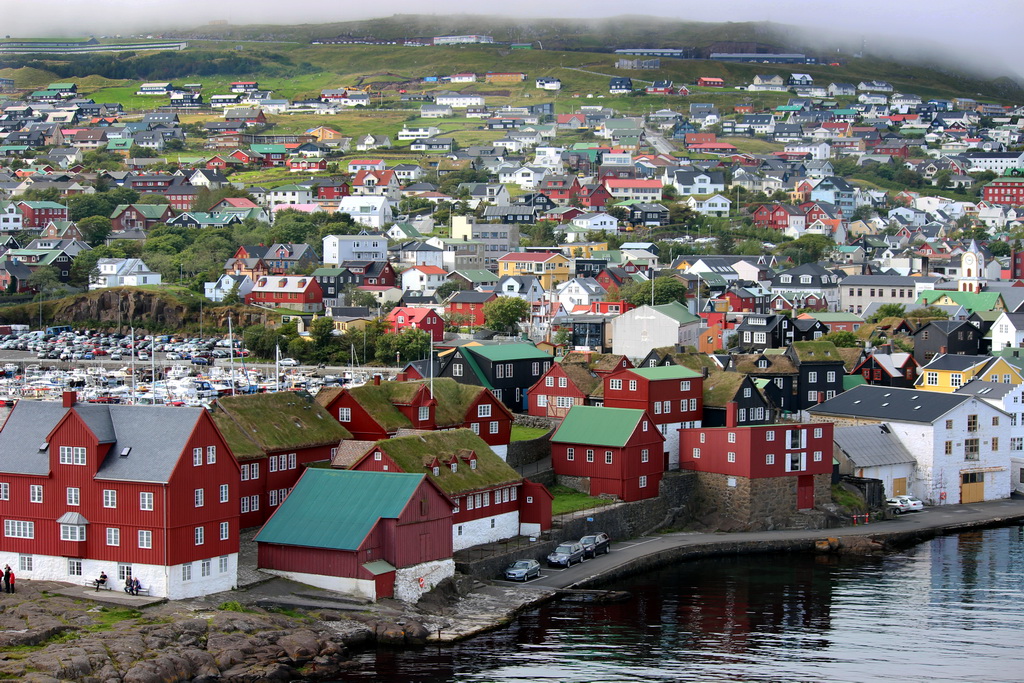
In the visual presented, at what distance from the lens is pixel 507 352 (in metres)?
53.4

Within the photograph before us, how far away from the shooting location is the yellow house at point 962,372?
184ft

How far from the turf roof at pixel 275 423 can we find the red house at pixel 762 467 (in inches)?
461

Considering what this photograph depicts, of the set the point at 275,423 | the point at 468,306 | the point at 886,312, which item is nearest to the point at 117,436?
the point at 275,423

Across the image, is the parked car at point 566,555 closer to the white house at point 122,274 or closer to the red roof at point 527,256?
the red roof at point 527,256

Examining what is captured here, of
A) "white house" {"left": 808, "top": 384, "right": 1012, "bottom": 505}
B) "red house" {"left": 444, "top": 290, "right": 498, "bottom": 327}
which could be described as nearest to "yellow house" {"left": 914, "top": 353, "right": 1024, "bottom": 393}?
"white house" {"left": 808, "top": 384, "right": 1012, "bottom": 505}

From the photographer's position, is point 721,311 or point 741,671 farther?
point 721,311

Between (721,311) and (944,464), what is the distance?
1227 inches

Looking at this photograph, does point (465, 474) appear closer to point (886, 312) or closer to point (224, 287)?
point (886, 312)

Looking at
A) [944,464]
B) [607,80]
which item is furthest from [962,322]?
[607,80]

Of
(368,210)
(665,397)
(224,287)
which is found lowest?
(665,397)

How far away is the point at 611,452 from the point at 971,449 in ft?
47.9

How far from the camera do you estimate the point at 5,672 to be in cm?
2528

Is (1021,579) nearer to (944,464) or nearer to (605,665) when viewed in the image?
(944,464)

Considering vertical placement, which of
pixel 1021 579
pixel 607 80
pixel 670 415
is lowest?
pixel 1021 579
